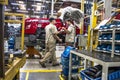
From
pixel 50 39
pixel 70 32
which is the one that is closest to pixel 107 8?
pixel 70 32

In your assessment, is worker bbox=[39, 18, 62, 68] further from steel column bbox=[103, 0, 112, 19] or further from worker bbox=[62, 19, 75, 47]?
steel column bbox=[103, 0, 112, 19]

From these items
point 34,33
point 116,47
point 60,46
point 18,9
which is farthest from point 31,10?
point 116,47

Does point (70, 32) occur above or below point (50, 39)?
above

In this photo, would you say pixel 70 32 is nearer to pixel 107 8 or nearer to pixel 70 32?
pixel 70 32

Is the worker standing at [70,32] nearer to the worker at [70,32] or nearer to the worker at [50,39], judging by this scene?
the worker at [70,32]

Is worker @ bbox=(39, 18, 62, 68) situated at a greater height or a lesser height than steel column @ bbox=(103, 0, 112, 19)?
lesser

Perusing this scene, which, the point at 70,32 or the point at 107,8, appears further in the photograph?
the point at 70,32

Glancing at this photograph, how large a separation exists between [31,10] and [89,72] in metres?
17.8

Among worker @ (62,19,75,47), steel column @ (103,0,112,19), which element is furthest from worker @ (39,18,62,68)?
steel column @ (103,0,112,19)

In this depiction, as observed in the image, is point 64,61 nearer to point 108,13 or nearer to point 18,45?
point 18,45

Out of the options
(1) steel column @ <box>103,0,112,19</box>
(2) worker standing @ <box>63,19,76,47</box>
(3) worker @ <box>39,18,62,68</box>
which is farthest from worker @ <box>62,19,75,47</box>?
(1) steel column @ <box>103,0,112,19</box>

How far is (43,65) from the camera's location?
709 centimetres

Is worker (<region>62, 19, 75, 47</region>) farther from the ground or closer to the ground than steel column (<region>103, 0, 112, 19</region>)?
closer to the ground

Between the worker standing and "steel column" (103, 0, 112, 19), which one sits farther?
the worker standing
